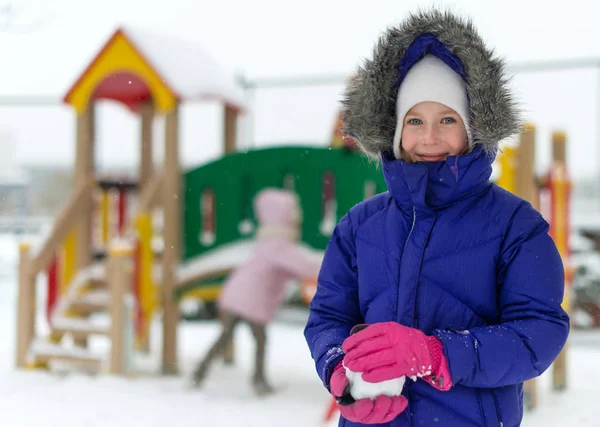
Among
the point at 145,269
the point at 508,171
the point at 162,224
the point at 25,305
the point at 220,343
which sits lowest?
the point at 220,343

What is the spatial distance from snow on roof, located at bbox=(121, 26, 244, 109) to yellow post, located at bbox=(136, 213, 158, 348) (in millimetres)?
938

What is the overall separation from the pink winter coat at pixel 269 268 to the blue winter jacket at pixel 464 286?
8.96ft

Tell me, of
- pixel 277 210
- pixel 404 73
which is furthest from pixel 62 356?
pixel 404 73

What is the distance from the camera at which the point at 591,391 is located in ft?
13.0

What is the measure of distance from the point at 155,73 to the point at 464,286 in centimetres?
380

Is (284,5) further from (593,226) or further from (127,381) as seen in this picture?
(127,381)

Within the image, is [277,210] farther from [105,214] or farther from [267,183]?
[105,214]

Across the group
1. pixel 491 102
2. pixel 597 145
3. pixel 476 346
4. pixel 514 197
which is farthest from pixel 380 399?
pixel 597 145

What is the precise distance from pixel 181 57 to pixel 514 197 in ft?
13.9

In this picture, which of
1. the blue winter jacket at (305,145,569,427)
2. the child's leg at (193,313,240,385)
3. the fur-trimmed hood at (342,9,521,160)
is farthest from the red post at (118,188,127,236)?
the blue winter jacket at (305,145,569,427)

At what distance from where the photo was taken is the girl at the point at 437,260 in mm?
1012

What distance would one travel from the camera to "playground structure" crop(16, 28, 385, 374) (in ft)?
13.9

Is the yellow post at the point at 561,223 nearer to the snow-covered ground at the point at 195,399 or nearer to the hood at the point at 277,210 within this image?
the snow-covered ground at the point at 195,399

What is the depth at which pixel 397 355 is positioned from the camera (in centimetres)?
98
